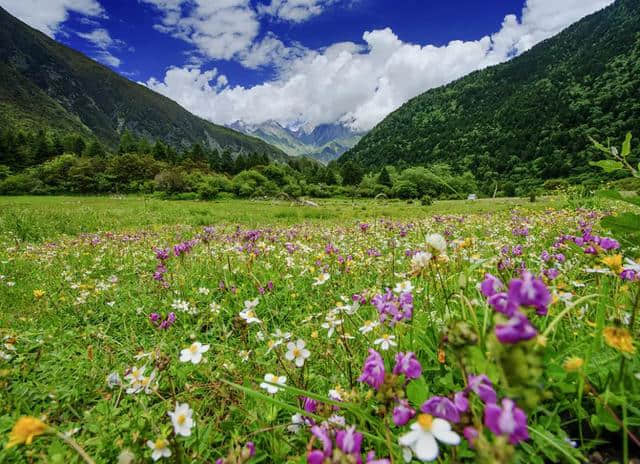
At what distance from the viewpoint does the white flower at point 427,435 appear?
0.78m

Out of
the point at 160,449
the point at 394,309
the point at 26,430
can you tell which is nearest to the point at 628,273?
the point at 394,309

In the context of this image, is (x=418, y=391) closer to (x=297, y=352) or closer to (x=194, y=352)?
(x=297, y=352)

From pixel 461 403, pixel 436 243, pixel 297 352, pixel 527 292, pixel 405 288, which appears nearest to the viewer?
pixel 527 292

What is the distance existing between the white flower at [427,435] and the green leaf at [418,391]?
20.8 inches

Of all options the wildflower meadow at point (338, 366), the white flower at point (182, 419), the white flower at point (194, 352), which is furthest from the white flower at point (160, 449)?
the white flower at point (194, 352)

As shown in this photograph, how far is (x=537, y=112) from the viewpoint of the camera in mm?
132500

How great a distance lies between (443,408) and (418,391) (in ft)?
1.68

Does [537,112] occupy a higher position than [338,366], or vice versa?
[537,112]

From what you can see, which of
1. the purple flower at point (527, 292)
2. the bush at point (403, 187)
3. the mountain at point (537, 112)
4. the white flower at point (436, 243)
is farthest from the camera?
the mountain at point (537, 112)

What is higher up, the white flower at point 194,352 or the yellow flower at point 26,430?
the yellow flower at point 26,430

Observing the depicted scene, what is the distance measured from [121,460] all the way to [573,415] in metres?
1.83

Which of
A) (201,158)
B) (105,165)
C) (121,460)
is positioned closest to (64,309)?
(121,460)

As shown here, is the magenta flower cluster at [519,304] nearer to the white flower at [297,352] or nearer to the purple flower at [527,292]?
the purple flower at [527,292]

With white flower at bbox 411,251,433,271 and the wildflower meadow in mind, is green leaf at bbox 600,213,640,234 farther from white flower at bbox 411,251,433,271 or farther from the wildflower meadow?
white flower at bbox 411,251,433,271
